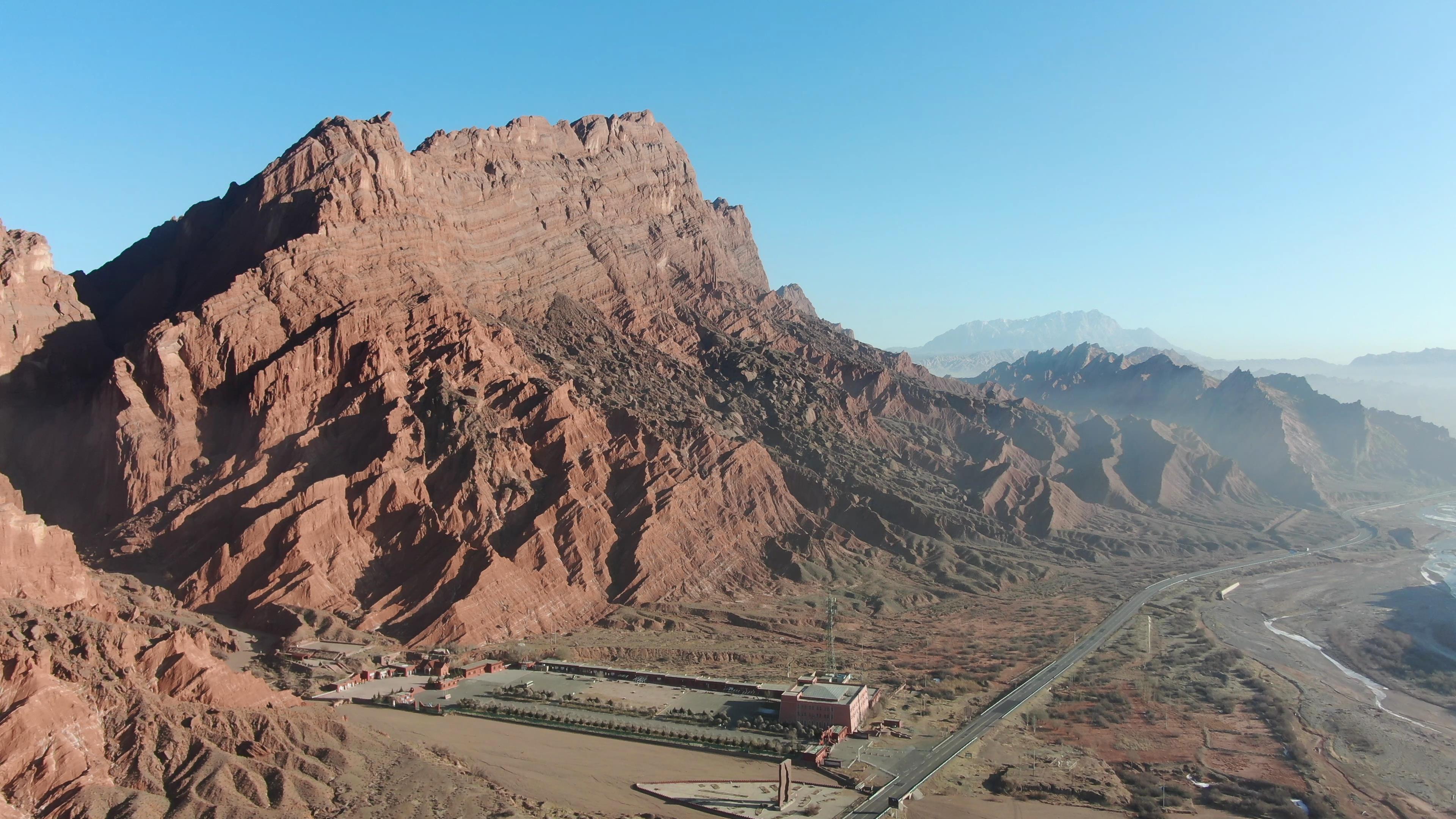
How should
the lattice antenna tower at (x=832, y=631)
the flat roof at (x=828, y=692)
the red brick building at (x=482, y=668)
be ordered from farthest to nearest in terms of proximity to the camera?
1. the lattice antenna tower at (x=832, y=631)
2. the red brick building at (x=482, y=668)
3. the flat roof at (x=828, y=692)

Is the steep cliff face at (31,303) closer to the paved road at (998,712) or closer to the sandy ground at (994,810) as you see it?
the paved road at (998,712)

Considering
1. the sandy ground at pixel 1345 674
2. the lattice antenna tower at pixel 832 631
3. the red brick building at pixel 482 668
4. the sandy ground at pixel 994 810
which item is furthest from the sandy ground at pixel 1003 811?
the red brick building at pixel 482 668

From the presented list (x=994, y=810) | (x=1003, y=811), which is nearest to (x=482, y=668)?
(x=994, y=810)

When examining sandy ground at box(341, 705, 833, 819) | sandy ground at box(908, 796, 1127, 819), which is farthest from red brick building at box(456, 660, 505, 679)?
sandy ground at box(908, 796, 1127, 819)

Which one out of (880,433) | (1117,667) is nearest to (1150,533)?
(880,433)

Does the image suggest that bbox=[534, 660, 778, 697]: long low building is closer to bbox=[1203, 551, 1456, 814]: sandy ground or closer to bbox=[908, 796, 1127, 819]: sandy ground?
bbox=[908, 796, 1127, 819]: sandy ground

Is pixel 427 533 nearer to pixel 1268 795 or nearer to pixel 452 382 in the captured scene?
pixel 452 382
